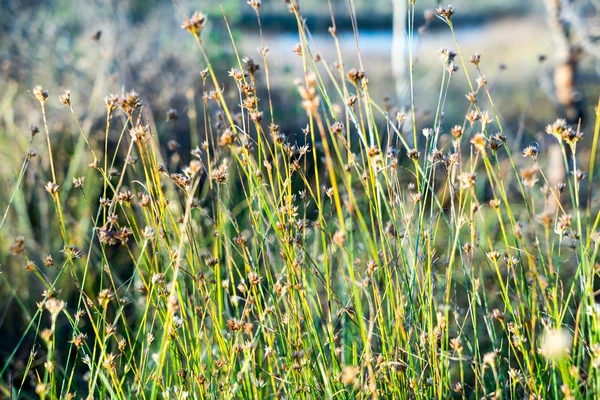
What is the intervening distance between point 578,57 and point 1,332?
379 centimetres

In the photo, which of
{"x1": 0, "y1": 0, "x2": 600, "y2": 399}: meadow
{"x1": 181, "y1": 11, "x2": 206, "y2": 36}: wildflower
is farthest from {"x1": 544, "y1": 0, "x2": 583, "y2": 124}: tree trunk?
{"x1": 181, "y1": 11, "x2": 206, "y2": 36}: wildflower

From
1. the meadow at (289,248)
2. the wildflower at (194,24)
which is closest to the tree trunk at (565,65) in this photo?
the meadow at (289,248)

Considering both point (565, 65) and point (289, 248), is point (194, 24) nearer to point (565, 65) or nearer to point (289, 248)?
point (289, 248)

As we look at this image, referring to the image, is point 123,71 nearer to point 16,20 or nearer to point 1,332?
point 16,20

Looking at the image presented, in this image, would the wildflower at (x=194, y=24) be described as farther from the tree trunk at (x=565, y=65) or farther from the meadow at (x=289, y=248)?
the tree trunk at (x=565, y=65)

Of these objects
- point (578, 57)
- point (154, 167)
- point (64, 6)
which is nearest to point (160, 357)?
point (154, 167)

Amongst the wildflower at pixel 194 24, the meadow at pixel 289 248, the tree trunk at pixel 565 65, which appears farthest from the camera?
the tree trunk at pixel 565 65

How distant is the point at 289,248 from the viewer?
137cm

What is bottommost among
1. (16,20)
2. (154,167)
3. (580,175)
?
(580,175)

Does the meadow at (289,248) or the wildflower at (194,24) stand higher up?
the wildflower at (194,24)

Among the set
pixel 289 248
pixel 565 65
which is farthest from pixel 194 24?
pixel 565 65

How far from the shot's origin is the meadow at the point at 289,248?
4.25 feet

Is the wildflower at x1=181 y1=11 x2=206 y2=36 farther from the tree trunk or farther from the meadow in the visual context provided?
the tree trunk

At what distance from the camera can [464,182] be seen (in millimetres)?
1125
